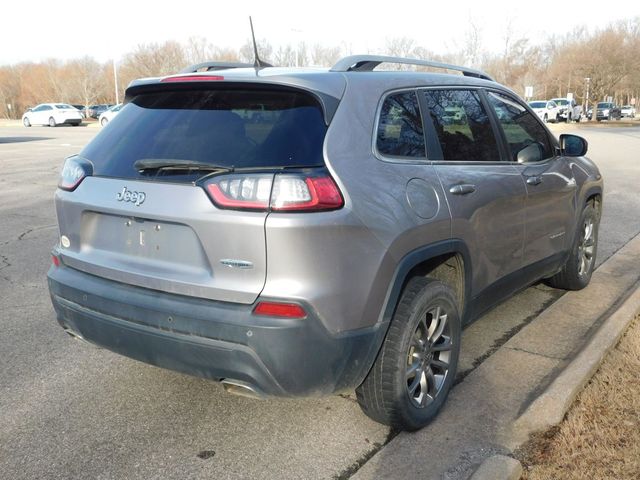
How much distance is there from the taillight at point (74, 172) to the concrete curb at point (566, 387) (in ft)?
8.18

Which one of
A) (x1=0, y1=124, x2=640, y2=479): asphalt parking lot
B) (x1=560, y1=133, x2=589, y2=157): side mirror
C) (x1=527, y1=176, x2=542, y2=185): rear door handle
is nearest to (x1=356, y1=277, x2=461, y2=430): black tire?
(x1=0, y1=124, x2=640, y2=479): asphalt parking lot

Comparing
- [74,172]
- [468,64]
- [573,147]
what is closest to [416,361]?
[74,172]

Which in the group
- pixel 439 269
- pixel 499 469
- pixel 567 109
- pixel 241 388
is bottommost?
pixel 567 109

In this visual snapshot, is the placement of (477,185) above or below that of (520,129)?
below

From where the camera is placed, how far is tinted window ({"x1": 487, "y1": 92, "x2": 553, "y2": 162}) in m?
4.18

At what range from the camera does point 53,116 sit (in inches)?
1758

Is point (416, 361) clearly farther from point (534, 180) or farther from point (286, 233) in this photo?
point (534, 180)

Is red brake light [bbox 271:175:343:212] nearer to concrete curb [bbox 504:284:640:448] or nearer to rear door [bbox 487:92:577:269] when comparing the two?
concrete curb [bbox 504:284:640:448]

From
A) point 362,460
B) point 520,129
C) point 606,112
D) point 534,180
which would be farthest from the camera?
point 606,112

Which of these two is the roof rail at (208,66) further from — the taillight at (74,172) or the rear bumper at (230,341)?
the rear bumper at (230,341)

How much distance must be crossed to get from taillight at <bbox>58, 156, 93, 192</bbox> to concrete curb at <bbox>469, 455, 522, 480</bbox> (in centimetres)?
232

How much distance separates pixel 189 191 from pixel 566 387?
2238 mm

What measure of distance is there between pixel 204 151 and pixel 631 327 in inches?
130

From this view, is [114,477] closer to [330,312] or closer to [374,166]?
[330,312]
